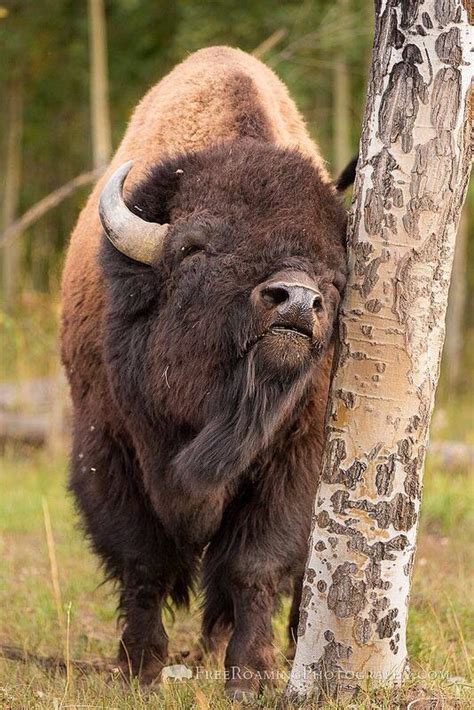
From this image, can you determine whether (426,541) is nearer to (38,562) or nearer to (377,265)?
(38,562)

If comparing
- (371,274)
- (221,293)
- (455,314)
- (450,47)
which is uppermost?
(450,47)

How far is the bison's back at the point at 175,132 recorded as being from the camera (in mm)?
4887

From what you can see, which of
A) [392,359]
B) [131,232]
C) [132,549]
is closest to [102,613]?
[132,549]

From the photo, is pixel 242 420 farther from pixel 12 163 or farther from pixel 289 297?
pixel 12 163

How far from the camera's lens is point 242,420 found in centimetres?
386

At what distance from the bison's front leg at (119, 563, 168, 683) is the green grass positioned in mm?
174

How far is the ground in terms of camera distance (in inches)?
152

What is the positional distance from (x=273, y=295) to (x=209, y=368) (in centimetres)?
48

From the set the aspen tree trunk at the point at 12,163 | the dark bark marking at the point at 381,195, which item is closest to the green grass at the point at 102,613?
the dark bark marking at the point at 381,195

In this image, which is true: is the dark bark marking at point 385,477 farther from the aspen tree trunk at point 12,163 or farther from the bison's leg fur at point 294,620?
the aspen tree trunk at point 12,163

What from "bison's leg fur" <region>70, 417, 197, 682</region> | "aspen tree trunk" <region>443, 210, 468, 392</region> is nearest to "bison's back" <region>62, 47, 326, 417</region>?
"bison's leg fur" <region>70, 417, 197, 682</region>

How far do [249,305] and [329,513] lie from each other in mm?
761

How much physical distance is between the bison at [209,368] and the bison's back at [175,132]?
15 millimetres

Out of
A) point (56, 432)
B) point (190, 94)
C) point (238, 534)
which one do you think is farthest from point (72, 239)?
point (56, 432)
